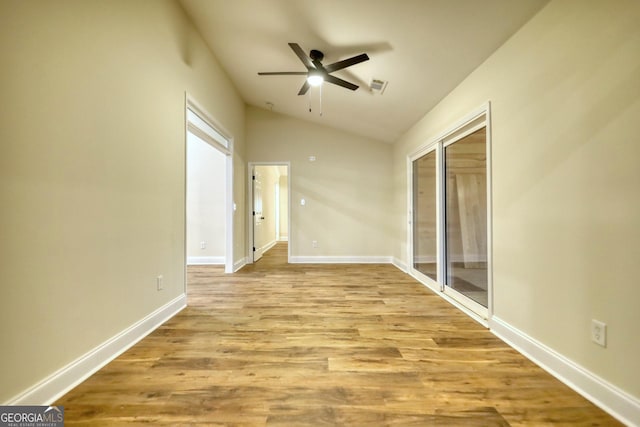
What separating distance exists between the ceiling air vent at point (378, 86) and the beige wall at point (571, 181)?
129 cm

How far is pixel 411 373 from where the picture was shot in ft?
5.53

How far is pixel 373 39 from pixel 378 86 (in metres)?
0.84

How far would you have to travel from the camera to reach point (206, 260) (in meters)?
5.31

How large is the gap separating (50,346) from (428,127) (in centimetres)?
421

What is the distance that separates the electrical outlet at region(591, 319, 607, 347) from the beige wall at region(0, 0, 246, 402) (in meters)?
2.95

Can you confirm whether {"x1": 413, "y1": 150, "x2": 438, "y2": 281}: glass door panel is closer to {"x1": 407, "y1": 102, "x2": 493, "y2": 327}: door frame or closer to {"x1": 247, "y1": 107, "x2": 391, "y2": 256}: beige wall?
{"x1": 407, "y1": 102, "x2": 493, "y2": 327}: door frame

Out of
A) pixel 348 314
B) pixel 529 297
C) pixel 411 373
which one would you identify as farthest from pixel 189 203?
pixel 529 297

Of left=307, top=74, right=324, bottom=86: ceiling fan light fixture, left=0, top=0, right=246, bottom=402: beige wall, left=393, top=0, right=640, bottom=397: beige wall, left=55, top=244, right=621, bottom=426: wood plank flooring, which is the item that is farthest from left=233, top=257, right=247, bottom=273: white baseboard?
left=393, top=0, right=640, bottom=397: beige wall

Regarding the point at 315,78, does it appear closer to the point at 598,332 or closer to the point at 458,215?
the point at 458,215

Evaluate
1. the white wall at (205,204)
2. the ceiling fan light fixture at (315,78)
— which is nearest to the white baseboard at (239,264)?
the white wall at (205,204)

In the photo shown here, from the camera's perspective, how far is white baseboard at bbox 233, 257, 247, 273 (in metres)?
4.58

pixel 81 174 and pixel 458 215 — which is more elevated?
pixel 81 174

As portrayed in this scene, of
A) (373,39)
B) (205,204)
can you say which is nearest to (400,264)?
(373,39)

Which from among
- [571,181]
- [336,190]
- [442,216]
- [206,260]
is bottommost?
[206,260]
